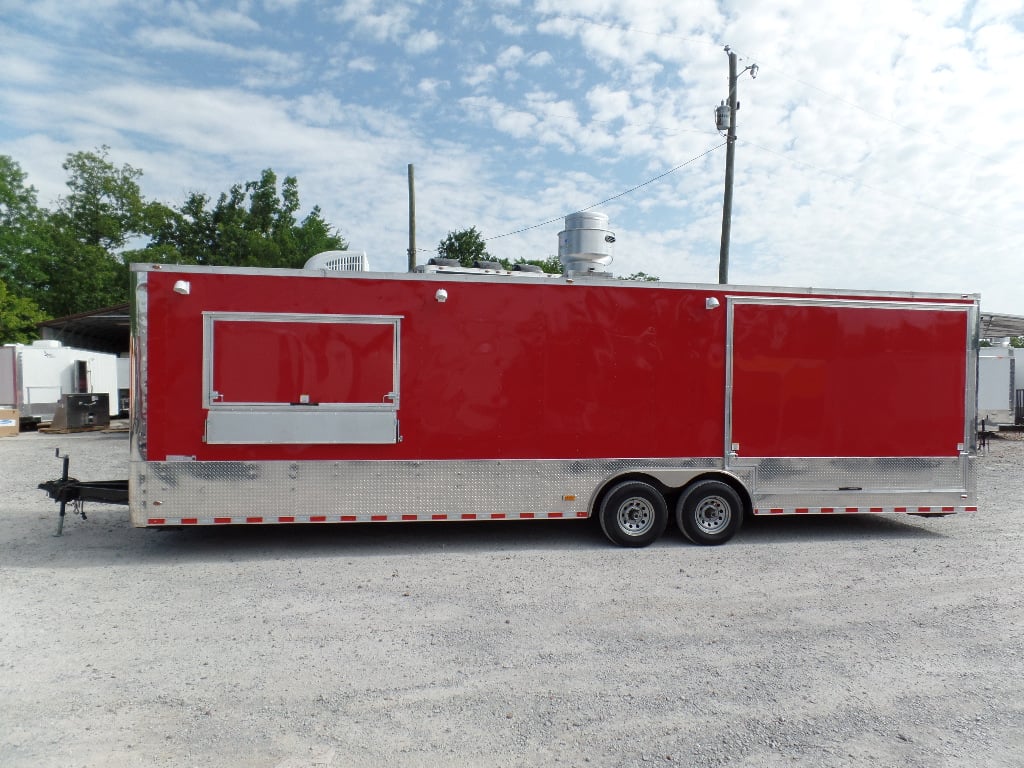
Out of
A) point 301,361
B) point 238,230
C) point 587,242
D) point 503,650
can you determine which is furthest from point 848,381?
point 238,230

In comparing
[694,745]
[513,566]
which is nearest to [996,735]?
[694,745]

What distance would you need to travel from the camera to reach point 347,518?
6754mm

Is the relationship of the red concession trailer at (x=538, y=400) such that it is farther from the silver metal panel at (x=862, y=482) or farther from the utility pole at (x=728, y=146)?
the utility pole at (x=728, y=146)

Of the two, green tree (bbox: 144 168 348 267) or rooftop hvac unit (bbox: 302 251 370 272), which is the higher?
green tree (bbox: 144 168 348 267)

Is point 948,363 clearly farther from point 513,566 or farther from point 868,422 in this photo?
point 513,566

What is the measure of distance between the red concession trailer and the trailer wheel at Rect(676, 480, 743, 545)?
0.08 feet

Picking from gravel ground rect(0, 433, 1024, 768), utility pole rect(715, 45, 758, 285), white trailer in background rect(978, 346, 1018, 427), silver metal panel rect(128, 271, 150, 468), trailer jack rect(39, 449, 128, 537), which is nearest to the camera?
gravel ground rect(0, 433, 1024, 768)

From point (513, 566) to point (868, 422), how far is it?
4301mm

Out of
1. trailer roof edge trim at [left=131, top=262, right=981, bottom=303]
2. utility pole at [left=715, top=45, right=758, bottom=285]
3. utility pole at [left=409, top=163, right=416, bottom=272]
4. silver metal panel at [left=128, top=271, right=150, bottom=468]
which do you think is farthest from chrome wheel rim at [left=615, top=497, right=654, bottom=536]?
utility pole at [left=409, top=163, right=416, bottom=272]

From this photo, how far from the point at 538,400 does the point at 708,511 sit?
7.54 ft

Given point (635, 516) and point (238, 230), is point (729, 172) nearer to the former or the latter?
point (635, 516)

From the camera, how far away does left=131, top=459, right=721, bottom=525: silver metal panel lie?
649 cm

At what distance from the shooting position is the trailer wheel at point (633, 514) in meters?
7.16

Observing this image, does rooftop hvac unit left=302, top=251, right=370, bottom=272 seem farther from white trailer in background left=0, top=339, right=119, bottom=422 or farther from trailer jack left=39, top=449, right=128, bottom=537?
white trailer in background left=0, top=339, right=119, bottom=422
